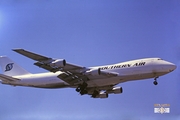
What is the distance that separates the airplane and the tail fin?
1.23 ft

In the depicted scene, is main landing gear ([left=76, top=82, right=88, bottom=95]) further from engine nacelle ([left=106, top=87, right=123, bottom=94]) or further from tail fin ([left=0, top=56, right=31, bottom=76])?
tail fin ([left=0, top=56, right=31, bottom=76])

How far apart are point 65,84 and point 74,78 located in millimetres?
946

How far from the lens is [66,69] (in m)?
14.4

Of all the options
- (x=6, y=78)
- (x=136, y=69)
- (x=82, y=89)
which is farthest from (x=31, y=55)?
(x=136, y=69)

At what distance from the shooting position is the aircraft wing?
44.0ft

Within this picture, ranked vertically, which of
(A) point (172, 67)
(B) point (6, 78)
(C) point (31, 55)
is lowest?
(B) point (6, 78)

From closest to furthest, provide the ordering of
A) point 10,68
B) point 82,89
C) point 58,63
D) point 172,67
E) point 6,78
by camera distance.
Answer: point 58,63 < point 172,67 < point 82,89 < point 6,78 < point 10,68

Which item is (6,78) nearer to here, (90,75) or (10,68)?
(10,68)

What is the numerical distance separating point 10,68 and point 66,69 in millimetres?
4288

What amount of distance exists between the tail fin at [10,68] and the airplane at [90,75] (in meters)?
0.37

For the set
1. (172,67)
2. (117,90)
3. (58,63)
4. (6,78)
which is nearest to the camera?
(58,63)

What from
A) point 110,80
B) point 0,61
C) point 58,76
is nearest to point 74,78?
point 58,76

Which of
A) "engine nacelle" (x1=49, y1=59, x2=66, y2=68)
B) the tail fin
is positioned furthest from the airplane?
the tail fin

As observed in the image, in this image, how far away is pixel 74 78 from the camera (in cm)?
1531
